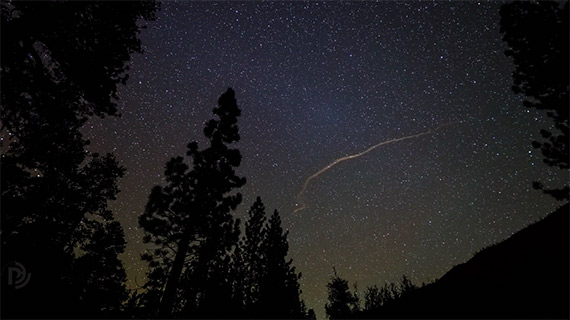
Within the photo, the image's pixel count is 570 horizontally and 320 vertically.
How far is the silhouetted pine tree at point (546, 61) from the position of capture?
12.6m

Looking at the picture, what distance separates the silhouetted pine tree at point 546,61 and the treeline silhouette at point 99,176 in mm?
45

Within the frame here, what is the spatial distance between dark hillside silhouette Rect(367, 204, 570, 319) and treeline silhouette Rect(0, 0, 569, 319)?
9 cm

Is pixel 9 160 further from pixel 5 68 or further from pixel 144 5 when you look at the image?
pixel 144 5

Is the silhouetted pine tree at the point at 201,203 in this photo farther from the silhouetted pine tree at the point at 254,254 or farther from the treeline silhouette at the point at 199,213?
A: the silhouetted pine tree at the point at 254,254

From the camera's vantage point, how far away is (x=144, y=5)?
10781 millimetres

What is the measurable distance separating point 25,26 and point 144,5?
154 inches

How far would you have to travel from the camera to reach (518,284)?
908 centimetres

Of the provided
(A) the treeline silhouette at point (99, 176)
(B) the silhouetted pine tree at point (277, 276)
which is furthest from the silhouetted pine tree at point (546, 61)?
(B) the silhouetted pine tree at point (277, 276)

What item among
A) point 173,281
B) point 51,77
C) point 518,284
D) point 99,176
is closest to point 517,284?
point 518,284

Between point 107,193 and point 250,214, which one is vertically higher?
point 250,214

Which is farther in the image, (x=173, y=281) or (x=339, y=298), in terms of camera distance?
(x=339, y=298)

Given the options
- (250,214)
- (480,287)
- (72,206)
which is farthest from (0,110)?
(250,214)

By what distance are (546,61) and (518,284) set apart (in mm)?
10649

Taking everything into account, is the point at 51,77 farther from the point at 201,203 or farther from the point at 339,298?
the point at 339,298
